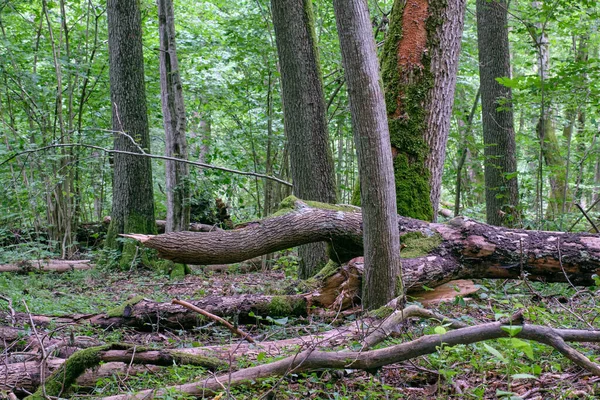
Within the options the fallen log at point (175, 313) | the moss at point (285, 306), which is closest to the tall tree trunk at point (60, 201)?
the fallen log at point (175, 313)

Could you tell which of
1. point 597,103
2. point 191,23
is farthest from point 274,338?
point 191,23

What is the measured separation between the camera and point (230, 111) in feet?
36.9

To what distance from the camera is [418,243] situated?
5.24 meters

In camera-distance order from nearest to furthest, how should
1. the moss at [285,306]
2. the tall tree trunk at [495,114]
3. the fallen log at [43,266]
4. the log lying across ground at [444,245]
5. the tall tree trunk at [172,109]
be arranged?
the log lying across ground at [444,245] < the moss at [285,306] < the tall tree trunk at [172,109] < the tall tree trunk at [495,114] < the fallen log at [43,266]

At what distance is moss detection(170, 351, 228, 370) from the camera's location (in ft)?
11.6

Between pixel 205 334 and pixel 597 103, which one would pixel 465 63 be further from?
pixel 205 334

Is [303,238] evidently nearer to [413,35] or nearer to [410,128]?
[410,128]

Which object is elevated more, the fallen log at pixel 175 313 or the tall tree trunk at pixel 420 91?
the tall tree trunk at pixel 420 91

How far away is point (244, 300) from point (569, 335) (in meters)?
3.09

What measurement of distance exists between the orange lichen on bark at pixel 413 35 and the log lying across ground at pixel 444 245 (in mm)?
1826

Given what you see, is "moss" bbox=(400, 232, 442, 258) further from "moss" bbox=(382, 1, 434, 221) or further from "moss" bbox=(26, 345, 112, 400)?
"moss" bbox=(26, 345, 112, 400)

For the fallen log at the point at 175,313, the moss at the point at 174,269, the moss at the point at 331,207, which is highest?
the moss at the point at 331,207

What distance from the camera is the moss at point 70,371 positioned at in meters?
3.18

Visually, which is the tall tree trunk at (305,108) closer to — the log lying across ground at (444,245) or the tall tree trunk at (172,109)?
the log lying across ground at (444,245)
